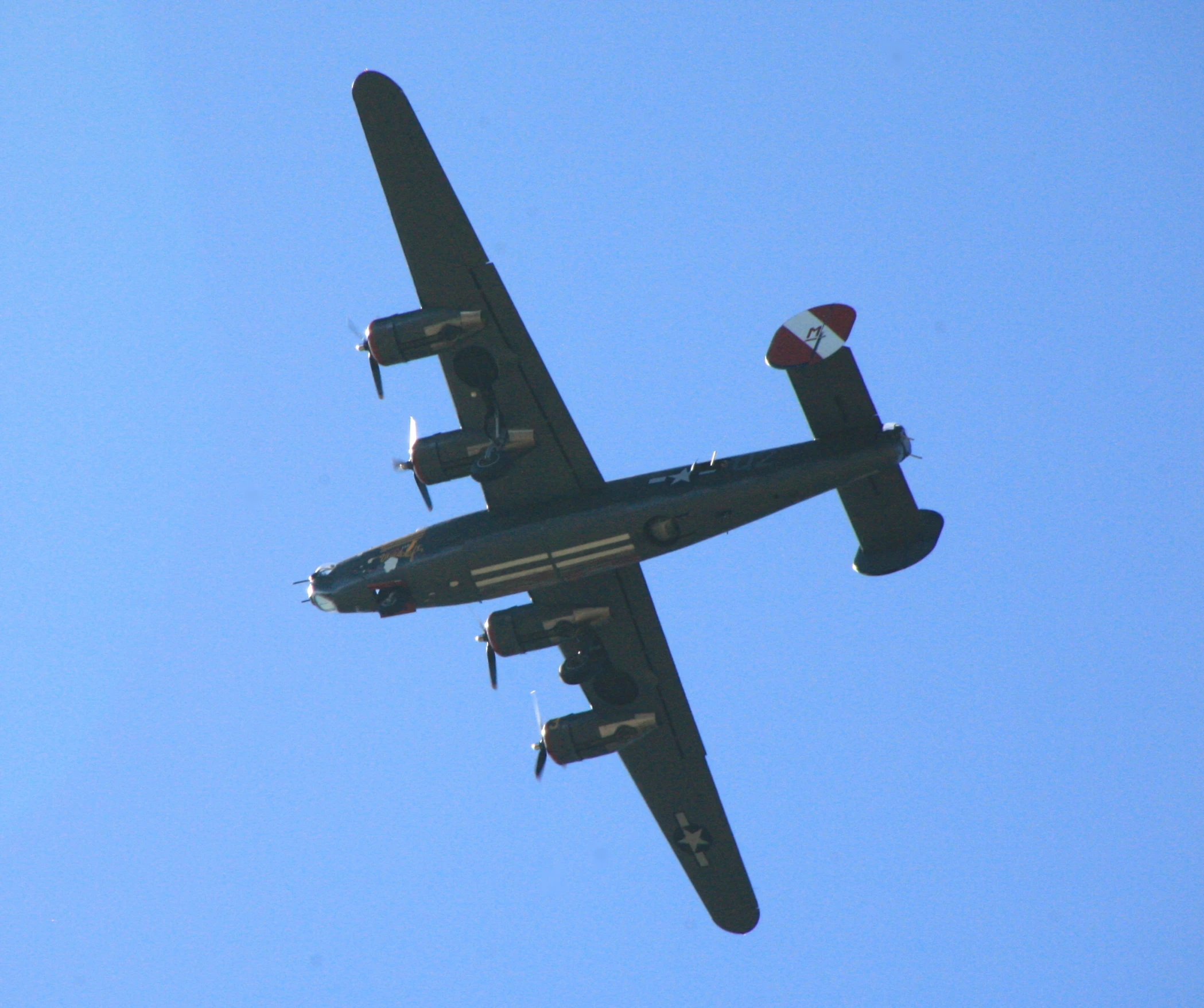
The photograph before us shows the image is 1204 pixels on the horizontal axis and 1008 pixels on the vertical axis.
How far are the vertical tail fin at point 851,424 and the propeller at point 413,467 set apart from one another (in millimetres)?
7118

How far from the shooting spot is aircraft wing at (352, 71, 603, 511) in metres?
26.4

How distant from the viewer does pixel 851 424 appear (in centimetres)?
2648

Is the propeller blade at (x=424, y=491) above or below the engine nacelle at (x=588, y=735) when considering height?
above

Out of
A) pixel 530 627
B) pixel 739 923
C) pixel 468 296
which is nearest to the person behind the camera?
pixel 468 296

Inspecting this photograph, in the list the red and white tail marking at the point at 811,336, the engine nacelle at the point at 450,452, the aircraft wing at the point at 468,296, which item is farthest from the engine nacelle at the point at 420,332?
the red and white tail marking at the point at 811,336

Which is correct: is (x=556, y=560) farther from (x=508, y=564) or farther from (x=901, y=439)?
(x=901, y=439)

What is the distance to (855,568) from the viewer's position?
90.5 feet

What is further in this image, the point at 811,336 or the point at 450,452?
the point at 450,452

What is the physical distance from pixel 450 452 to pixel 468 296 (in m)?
2.99

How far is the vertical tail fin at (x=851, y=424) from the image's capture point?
84.4 ft

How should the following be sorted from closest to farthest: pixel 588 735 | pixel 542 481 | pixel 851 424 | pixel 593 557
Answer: pixel 851 424 < pixel 593 557 < pixel 542 481 < pixel 588 735

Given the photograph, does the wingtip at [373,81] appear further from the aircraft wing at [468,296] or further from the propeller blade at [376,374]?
the propeller blade at [376,374]

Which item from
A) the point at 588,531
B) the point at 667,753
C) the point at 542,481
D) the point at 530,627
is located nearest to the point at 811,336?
the point at 588,531

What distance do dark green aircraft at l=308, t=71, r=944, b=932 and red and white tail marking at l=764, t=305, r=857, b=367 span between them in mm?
26
